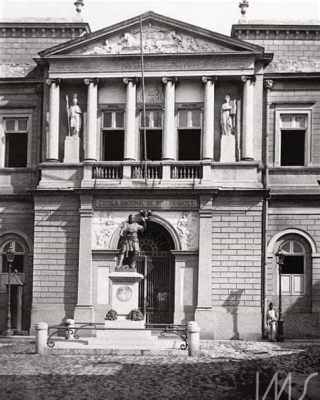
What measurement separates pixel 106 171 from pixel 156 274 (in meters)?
4.41

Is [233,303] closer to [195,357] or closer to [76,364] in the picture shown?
[195,357]

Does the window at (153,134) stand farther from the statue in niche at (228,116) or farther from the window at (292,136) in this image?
the window at (292,136)

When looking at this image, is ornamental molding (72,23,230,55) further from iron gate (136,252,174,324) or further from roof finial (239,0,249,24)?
iron gate (136,252,174,324)

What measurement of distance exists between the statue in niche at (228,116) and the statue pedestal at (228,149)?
21 cm

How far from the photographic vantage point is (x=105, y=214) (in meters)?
29.7

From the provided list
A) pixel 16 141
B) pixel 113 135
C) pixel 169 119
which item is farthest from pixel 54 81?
pixel 169 119

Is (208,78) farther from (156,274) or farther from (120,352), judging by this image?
(120,352)

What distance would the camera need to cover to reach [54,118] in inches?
1195

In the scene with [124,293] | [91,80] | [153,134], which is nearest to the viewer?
[124,293]

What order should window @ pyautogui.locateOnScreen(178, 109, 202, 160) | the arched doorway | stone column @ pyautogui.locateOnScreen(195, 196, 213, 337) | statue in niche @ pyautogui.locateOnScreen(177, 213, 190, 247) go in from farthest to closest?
window @ pyautogui.locateOnScreen(178, 109, 202, 160) → the arched doorway → statue in niche @ pyautogui.locateOnScreen(177, 213, 190, 247) → stone column @ pyautogui.locateOnScreen(195, 196, 213, 337)

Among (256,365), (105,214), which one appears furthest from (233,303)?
(256,365)

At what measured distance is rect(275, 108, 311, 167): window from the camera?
30719 millimetres

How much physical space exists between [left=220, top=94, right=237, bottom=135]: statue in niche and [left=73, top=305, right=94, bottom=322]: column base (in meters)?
8.44

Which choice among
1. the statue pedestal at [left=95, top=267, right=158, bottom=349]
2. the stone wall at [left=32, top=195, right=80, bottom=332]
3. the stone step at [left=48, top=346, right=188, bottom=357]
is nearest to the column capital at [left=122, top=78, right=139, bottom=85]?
the stone wall at [left=32, top=195, right=80, bottom=332]
